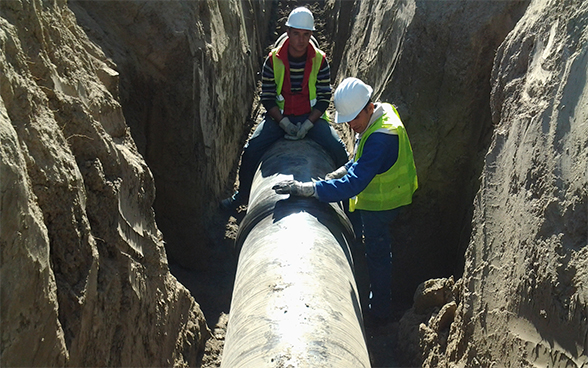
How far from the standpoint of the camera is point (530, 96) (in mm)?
3182

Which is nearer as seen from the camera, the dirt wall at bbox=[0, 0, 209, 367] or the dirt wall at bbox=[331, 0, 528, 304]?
the dirt wall at bbox=[0, 0, 209, 367]

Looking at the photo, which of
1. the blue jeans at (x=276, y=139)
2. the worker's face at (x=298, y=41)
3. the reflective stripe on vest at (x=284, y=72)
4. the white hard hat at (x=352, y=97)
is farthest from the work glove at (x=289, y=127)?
the white hard hat at (x=352, y=97)

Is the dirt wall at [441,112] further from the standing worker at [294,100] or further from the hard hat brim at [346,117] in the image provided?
the hard hat brim at [346,117]

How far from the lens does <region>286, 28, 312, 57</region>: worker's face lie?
5.20 m

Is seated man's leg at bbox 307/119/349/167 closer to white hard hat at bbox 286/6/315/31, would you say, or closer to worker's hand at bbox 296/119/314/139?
worker's hand at bbox 296/119/314/139

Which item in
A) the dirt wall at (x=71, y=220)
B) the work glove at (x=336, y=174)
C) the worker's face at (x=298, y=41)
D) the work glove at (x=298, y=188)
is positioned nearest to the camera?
the dirt wall at (x=71, y=220)

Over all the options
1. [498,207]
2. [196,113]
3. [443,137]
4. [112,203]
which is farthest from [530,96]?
[196,113]

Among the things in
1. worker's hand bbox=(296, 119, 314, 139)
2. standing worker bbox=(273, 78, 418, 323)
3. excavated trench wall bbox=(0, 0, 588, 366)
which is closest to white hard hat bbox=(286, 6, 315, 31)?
worker's hand bbox=(296, 119, 314, 139)

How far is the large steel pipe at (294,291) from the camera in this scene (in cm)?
277

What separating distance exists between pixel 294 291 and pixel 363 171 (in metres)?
1.26

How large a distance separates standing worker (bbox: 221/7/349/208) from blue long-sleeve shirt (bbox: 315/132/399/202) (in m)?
1.36

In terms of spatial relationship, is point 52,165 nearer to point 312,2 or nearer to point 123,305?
point 123,305

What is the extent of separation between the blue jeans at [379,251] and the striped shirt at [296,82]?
146 cm

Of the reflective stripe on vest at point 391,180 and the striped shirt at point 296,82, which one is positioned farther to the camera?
the striped shirt at point 296,82
